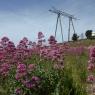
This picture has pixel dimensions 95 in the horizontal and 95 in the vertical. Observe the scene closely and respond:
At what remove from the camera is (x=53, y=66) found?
991cm

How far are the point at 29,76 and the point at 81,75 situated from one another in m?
2.94

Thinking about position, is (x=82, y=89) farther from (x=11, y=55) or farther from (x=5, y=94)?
(x=11, y=55)

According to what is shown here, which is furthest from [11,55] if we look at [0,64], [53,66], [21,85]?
[21,85]

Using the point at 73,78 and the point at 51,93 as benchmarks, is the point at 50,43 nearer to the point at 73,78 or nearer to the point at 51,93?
the point at 73,78

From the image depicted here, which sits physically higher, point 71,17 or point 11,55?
point 71,17

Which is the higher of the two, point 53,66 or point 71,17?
point 71,17

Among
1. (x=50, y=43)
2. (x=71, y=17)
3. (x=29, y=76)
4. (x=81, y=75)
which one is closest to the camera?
(x=29, y=76)

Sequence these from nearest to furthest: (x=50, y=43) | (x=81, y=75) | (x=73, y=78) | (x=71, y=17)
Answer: (x=73, y=78) → (x=50, y=43) → (x=81, y=75) → (x=71, y=17)

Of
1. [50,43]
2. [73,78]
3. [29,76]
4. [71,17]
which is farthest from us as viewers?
[71,17]

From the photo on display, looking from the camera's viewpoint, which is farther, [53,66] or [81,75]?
[81,75]

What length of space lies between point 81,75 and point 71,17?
5915 centimetres

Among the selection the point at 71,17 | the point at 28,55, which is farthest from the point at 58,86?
the point at 71,17

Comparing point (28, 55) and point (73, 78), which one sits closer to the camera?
point (73, 78)

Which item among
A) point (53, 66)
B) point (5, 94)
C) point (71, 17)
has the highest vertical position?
point (71, 17)
